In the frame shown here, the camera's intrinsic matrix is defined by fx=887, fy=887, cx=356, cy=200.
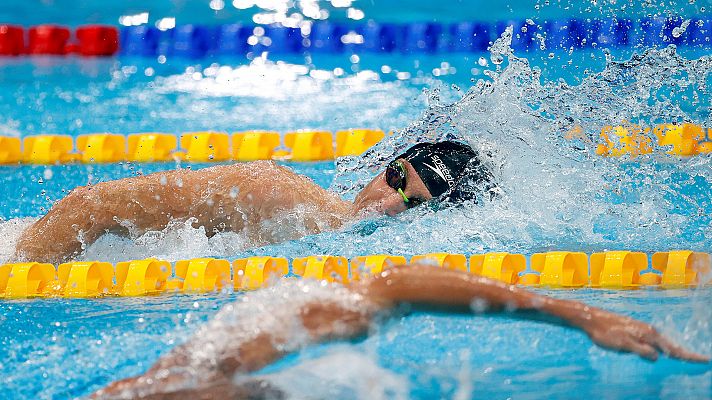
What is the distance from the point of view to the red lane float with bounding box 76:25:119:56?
6539mm

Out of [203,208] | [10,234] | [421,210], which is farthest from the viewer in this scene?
[10,234]

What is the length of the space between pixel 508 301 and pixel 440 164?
4.87 feet

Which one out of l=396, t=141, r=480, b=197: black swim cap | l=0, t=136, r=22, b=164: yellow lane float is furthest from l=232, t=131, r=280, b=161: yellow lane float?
l=396, t=141, r=480, b=197: black swim cap

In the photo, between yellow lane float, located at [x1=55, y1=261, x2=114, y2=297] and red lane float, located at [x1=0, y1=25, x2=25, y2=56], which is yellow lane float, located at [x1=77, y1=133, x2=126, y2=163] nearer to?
yellow lane float, located at [x1=55, y1=261, x2=114, y2=297]

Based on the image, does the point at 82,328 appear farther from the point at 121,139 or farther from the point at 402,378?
the point at 121,139

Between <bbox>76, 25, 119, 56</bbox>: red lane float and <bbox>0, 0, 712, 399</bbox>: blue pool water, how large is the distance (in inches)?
4.5

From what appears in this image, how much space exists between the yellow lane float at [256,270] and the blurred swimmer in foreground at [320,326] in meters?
1.06

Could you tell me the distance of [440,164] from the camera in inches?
121

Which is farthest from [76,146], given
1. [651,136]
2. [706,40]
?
[706,40]

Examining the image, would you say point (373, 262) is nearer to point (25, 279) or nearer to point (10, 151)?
point (25, 279)

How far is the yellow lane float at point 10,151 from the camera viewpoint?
459cm

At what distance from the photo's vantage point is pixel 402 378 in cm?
193

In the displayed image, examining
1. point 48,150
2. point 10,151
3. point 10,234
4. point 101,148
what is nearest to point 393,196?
point 10,234

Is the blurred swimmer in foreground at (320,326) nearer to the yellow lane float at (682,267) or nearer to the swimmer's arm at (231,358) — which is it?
the swimmer's arm at (231,358)
